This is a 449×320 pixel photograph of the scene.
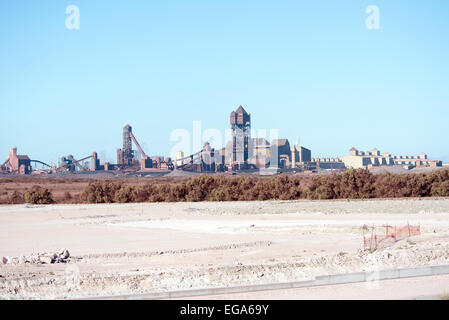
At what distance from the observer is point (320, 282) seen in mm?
11031

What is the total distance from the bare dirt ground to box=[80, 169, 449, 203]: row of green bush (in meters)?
9.39

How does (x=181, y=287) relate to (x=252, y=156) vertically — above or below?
below

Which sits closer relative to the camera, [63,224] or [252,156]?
[63,224]

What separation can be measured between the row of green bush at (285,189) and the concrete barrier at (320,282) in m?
25.9

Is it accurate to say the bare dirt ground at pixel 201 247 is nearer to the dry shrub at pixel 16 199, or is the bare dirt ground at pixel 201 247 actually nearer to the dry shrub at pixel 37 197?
the dry shrub at pixel 37 197

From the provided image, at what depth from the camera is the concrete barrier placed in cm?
1027

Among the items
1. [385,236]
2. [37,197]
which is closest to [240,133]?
[37,197]

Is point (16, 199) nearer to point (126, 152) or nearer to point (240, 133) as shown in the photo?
point (240, 133)

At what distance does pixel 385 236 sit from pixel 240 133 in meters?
76.9

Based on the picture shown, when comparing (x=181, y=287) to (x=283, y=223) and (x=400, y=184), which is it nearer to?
(x=283, y=223)

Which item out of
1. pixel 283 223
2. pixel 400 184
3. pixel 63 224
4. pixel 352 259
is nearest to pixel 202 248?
pixel 352 259

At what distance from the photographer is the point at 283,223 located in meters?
21.7

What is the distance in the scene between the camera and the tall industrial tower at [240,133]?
93206mm

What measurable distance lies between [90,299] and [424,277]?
21.5 ft
